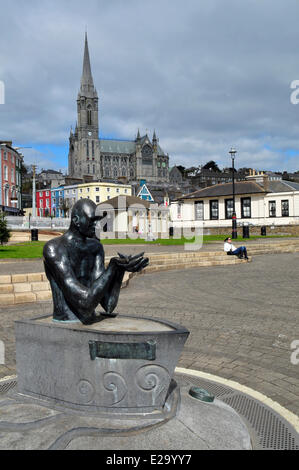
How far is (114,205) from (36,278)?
1526 inches

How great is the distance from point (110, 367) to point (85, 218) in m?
1.53

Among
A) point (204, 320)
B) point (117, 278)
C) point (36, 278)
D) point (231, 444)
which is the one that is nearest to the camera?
point (231, 444)

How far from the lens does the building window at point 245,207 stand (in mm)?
44750

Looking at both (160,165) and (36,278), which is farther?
(160,165)

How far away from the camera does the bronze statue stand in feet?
11.7

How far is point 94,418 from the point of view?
10.2ft

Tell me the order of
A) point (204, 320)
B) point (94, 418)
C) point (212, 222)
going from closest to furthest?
point (94, 418)
point (204, 320)
point (212, 222)

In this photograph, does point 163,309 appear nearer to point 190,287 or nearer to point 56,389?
point 190,287

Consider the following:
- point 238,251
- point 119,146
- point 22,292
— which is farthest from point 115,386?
point 119,146

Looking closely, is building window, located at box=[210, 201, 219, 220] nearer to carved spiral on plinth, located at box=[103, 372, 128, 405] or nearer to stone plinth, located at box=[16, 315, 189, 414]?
stone plinth, located at box=[16, 315, 189, 414]

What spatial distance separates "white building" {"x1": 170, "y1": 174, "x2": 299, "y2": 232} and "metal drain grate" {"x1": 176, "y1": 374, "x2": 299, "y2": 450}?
40.2 m

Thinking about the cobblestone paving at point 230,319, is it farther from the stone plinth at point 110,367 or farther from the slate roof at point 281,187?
the slate roof at point 281,187

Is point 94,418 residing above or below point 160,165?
below
